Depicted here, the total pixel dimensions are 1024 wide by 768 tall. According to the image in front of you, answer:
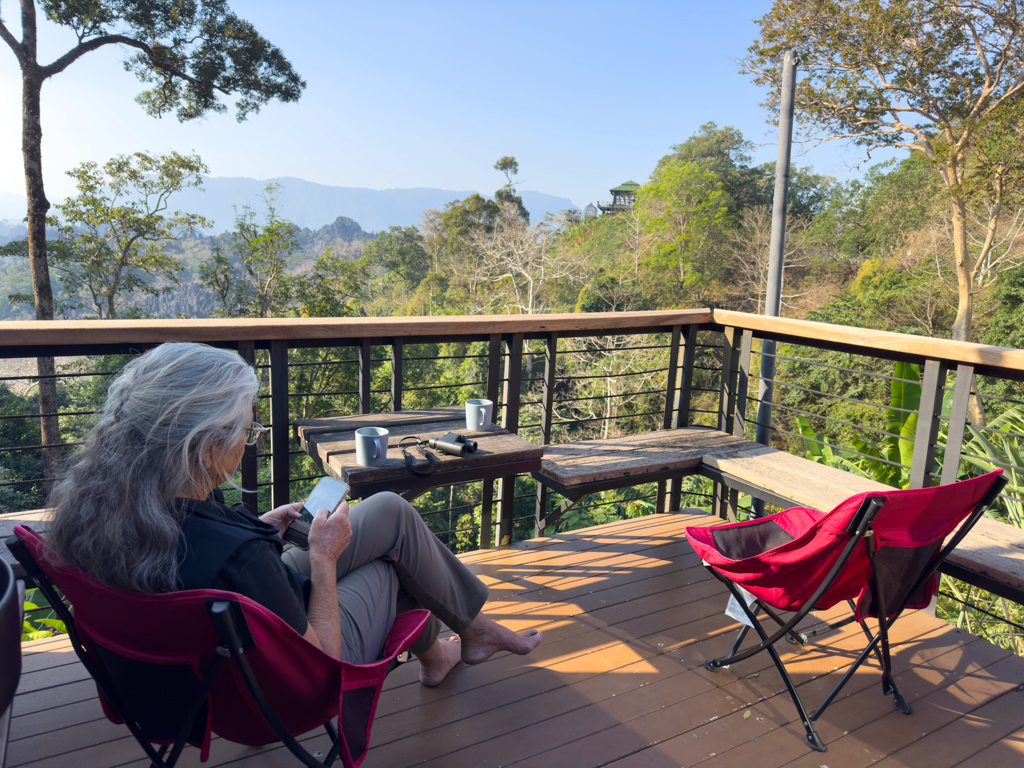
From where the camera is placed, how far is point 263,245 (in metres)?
21.9

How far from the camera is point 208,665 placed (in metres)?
1.00

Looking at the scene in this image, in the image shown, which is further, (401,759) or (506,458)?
(506,458)

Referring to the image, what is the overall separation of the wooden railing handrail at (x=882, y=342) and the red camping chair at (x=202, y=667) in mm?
2027

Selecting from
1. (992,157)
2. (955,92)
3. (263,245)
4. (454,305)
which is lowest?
(454,305)

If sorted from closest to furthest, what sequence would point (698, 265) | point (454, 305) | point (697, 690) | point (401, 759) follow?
point (401, 759), point (697, 690), point (698, 265), point (454, 305)

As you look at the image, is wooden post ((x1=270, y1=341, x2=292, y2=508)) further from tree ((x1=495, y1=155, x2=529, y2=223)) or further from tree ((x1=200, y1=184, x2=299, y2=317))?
tree ((x1=495, y1=155, x2=529, y2=223))

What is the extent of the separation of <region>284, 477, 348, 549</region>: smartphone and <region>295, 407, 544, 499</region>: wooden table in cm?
41

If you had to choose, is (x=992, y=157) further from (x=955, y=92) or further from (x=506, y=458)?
(x=506, y=458)

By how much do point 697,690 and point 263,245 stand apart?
899 inches

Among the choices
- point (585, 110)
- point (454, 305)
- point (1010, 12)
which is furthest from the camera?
point (585, 110)

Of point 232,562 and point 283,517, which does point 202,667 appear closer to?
point 232,562

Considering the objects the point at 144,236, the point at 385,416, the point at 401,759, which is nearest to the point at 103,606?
the point at 401,759

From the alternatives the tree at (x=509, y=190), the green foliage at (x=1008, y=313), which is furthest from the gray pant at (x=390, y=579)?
the tree at (x=509, y=190)

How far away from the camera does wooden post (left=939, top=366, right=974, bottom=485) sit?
218cm
